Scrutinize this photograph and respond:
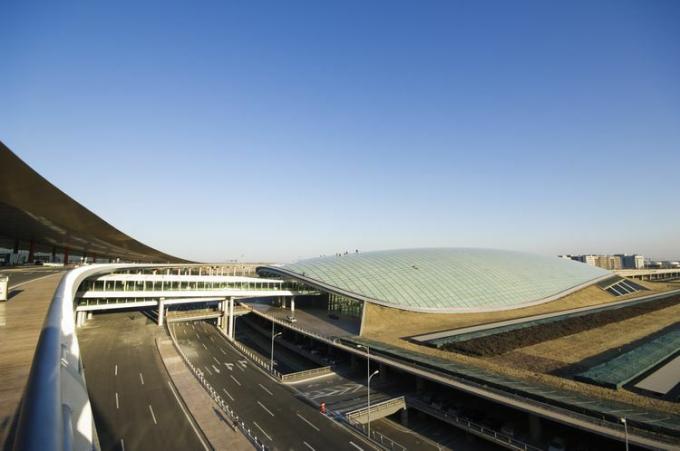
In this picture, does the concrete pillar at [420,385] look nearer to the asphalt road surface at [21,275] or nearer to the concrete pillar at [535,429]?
the concrete pillar at [535,429]

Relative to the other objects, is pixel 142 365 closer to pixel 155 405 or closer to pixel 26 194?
pixel 155 405

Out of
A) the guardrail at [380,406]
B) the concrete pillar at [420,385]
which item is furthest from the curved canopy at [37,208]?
the concrete pillar at [420,385]

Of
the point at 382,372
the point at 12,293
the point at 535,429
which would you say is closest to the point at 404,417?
the point at 382,372

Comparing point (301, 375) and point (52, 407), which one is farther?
point (301, 375)

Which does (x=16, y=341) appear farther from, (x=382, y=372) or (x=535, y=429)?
(x=382, y=372)

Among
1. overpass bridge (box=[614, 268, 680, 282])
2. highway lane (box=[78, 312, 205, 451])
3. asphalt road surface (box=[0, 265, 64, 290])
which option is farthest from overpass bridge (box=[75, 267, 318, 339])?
overpass bridge (box=[614, 268, 680, 282])

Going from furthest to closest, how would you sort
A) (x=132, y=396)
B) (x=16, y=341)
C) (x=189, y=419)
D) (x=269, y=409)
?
(x=269, y=409) < (x=132, y=396) < (x=189, y=419) < (x=16, y=341)
